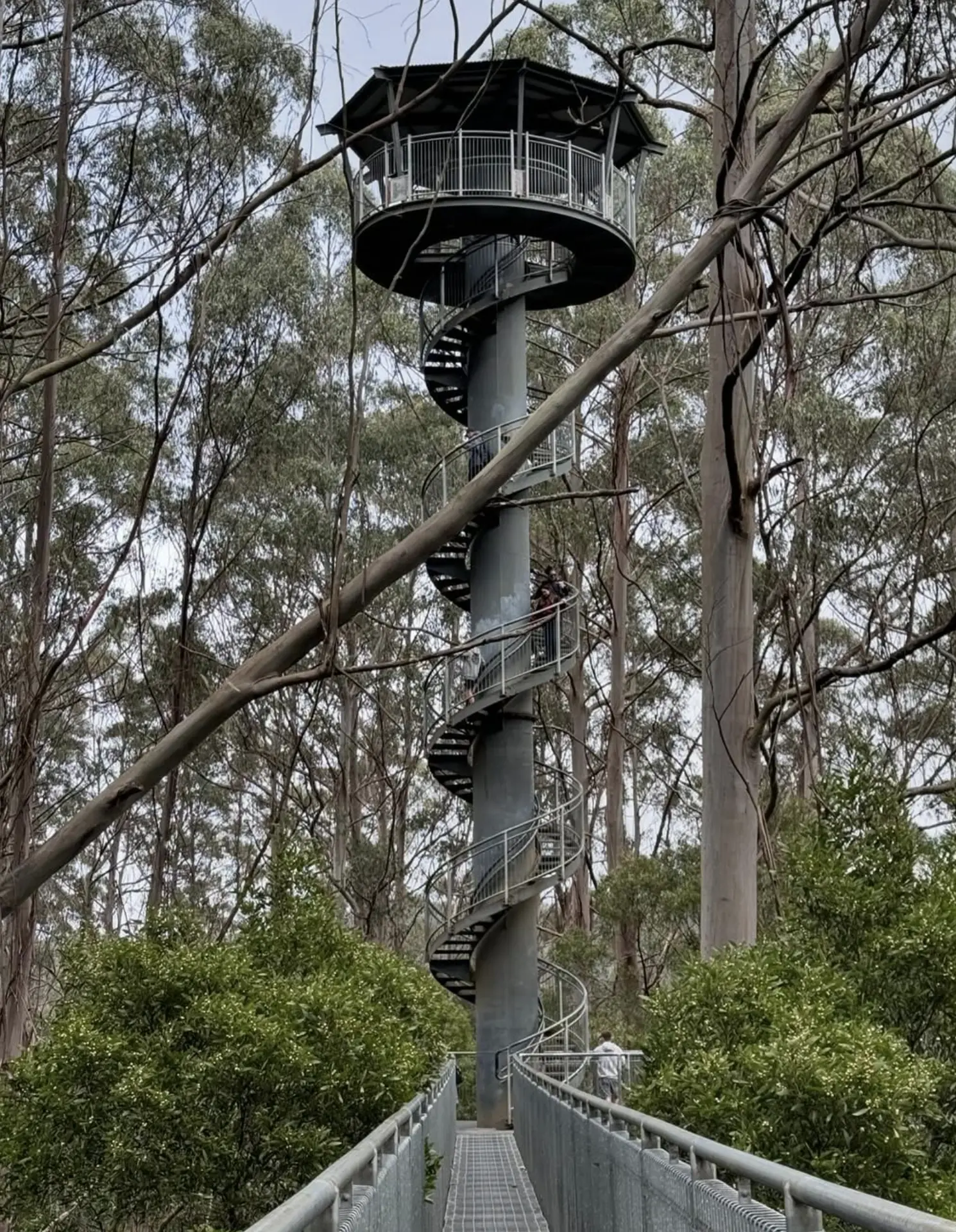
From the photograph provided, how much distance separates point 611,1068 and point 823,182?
9683 millimetres

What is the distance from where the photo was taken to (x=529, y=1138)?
13.6 meters

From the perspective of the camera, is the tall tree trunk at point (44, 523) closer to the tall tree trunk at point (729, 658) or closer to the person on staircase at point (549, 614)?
the tall tree trunk at point (729, 658)

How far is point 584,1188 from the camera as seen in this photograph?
7121mm

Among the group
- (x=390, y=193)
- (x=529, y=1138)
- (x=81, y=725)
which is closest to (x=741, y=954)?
(x=529, y=1138)

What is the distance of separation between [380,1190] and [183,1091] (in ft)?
11.8

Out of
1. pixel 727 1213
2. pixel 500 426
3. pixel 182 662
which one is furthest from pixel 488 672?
pixel 727 1213

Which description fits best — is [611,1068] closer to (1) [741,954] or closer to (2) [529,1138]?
(2) [529,1138]

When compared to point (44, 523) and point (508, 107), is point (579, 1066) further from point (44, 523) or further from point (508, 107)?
point (508, 107)

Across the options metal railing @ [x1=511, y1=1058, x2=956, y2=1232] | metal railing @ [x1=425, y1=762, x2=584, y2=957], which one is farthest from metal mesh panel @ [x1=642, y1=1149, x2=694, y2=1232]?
metal railing @ [x1=425, y1=762, x2=584, y2=957]

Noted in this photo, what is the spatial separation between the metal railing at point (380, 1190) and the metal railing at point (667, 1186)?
78 cm

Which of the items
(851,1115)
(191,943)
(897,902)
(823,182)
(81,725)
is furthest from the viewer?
(81,725)

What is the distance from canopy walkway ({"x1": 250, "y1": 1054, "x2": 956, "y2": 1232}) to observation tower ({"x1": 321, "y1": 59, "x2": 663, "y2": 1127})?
383 inches

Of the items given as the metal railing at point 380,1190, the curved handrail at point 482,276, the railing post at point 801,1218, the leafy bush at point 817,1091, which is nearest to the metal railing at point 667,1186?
the railing post at point 801,1218

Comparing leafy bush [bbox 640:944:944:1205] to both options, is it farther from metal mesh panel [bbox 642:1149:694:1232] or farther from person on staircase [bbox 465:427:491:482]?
person on staircase [bbox 465:427:491:482]
